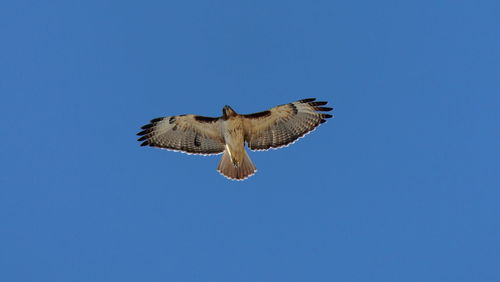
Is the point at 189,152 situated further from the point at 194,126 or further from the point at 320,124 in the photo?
the point at 320,124

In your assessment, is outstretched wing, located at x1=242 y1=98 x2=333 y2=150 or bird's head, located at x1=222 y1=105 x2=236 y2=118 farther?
outstretched wing, located at x1=242 y1=98 x2=333 y2=150

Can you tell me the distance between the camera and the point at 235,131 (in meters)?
17.7

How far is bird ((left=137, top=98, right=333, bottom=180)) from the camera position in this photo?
58.4 ft

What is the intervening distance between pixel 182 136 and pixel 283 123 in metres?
2.66

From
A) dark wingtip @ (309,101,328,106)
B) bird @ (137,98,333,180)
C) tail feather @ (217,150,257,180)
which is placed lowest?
tail feather @ (217,150,257,180)

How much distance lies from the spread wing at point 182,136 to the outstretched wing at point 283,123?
0.88 m

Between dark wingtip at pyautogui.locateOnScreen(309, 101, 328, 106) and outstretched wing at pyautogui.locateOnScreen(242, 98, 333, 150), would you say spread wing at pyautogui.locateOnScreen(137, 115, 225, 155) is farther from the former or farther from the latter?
dark wingtip at pyautogui.locateOnScreen(309, 101, 328, 106)

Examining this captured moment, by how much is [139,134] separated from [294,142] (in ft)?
13.2

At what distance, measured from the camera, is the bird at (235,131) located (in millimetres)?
17812

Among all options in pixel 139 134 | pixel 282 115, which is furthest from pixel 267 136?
pixel 139 134

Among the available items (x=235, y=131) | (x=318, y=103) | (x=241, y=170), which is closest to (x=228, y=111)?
(x=235, y=131)

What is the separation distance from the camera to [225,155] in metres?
18.2

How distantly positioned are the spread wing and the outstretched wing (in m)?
0.88

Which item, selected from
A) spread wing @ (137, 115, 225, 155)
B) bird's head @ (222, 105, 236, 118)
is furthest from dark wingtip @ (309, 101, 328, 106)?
spread wing @ (137, 115, 225, 155)
